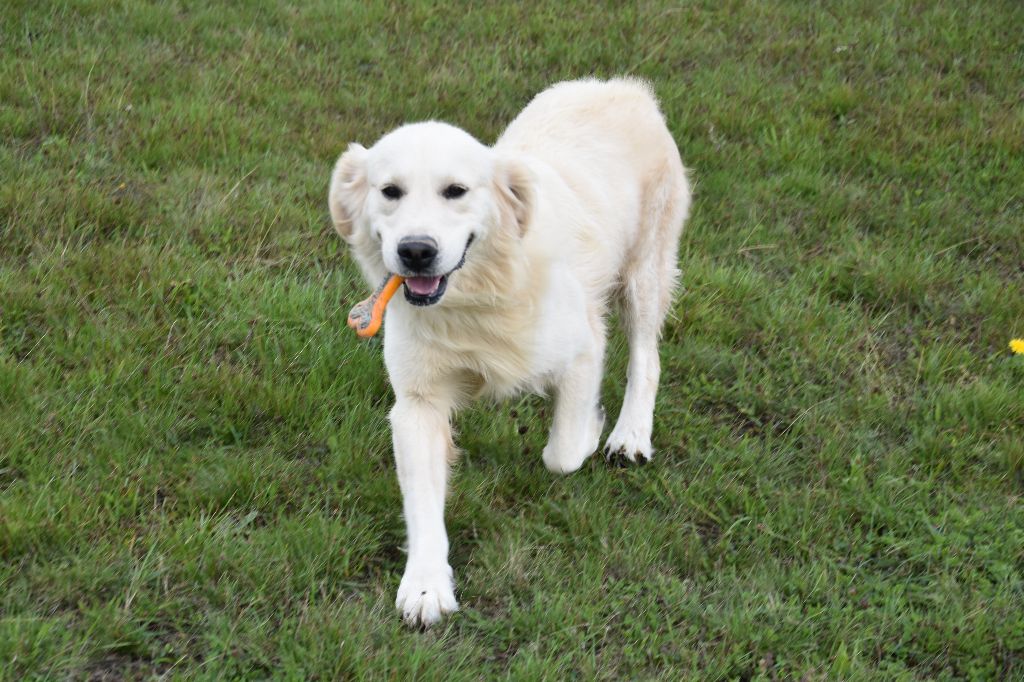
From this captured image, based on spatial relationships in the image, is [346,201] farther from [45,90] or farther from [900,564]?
[45,90]

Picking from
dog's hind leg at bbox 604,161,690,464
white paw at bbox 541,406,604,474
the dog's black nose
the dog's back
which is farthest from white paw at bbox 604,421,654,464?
the dog's black nose

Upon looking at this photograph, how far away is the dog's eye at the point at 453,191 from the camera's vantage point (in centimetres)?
329

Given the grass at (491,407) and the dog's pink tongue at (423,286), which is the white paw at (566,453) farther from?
the dog's pink tongue at (423,286)

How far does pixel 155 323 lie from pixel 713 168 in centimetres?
318

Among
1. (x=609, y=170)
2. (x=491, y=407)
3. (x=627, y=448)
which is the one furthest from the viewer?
(x=609, y=170)

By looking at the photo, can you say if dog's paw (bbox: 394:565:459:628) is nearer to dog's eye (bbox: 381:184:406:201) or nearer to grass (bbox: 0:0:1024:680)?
grass (bbox: 0:0:1024:680)

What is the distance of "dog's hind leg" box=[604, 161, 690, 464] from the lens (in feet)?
13.3

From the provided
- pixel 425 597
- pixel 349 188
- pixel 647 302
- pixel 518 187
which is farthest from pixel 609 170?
pixel 425 597

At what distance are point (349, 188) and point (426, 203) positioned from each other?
43 cm

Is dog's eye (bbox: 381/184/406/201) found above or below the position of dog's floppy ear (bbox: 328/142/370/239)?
above

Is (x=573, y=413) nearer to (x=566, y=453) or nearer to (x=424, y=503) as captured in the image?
(x=566, y=453)

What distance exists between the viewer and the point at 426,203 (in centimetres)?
324

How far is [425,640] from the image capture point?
2.98 m

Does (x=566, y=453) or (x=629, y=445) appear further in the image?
(x=629, y=445)
